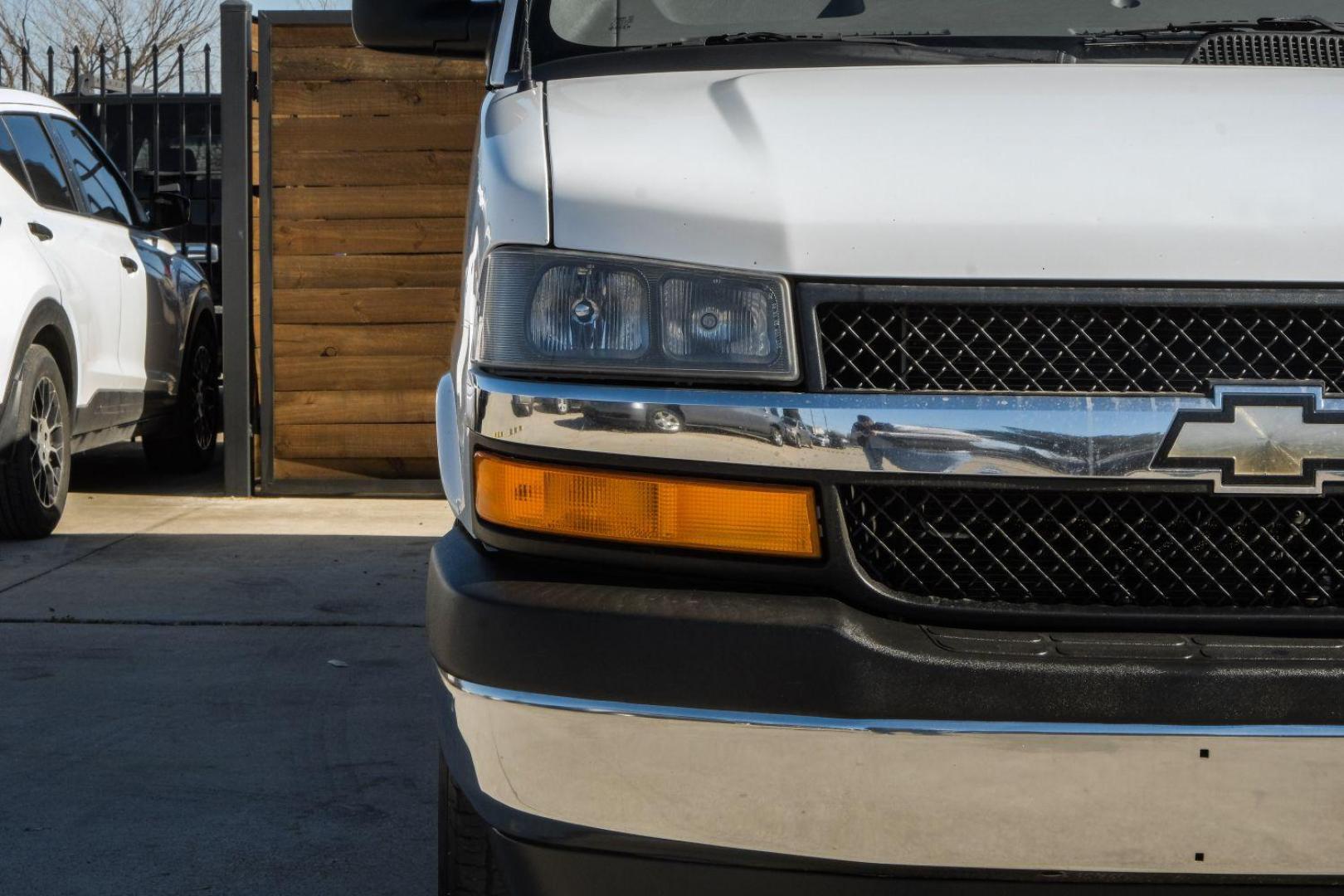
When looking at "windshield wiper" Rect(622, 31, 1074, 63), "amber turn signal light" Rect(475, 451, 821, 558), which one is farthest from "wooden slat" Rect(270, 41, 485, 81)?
"amber turn signal light" Rect(475, 451, 821, 558)

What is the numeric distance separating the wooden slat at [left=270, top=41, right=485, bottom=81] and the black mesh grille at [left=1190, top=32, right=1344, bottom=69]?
5120 millimetres

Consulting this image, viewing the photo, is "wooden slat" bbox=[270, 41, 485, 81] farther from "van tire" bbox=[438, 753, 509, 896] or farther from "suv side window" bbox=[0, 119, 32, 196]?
"van tire" bbox=[438, 753, 509, 896]

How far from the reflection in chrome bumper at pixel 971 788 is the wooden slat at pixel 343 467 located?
5.93 m

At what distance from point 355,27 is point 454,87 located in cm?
425

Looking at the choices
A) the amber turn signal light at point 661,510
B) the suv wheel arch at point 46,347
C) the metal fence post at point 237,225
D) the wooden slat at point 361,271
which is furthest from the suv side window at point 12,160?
the amber turn signal light at point 661,510

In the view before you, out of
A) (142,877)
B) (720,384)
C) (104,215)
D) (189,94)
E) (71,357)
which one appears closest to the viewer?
(720,384)

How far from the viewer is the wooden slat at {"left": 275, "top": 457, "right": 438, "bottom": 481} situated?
Answer: 750cm

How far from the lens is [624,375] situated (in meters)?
1.77

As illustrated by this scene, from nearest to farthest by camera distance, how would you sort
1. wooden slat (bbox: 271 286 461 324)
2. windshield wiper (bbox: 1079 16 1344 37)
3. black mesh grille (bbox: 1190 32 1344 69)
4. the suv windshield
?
black mesh grille (bbox: 1190 32 1344 69), windshield wiper (bbox: 1079 16 1344 37), the suv windshield, wooden slat (bbox: 271 286 461 324)

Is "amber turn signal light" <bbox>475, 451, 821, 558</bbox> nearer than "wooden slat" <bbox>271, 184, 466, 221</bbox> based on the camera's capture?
Yes

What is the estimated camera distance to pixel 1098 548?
1.73m

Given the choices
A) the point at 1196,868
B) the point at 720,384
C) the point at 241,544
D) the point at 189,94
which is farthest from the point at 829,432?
the point at 189,94

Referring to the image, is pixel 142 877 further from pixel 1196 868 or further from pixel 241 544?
pixel 241 544

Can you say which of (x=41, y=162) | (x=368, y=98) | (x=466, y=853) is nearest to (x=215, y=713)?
(x=466, y=853)
